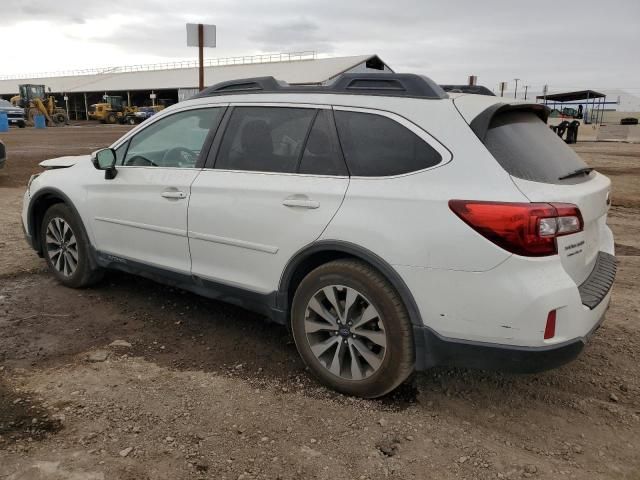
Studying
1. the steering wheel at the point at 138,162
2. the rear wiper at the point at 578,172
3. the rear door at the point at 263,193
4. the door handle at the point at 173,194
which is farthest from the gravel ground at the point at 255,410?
the rear wiper at the point at 578,172

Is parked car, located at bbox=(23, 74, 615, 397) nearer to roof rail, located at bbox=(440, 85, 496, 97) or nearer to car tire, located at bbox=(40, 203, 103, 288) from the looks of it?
roof rail, located at bbox=(440, 85, 496, 97)

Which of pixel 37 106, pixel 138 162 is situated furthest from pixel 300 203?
pixel 37 106

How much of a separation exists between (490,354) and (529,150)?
1072 mm

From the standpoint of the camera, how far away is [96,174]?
4461mm

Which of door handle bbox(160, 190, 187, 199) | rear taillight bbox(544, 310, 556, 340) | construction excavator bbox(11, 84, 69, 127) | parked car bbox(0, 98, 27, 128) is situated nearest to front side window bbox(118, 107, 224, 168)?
door handle bbox(160, 190, 187, 199)

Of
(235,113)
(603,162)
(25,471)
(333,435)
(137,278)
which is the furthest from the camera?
(603,162)

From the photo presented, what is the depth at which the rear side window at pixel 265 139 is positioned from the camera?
3324mm

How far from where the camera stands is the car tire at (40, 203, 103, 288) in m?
4.64

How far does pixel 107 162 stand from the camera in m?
4.24

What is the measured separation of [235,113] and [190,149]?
467 mm

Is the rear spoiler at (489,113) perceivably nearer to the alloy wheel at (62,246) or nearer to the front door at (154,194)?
the front door at (154,194)

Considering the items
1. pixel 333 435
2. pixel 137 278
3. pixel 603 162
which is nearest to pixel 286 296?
pixel 333 435

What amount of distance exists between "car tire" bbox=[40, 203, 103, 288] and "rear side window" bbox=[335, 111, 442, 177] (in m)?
2.61

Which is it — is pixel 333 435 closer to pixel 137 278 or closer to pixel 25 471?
pixel 25 471
